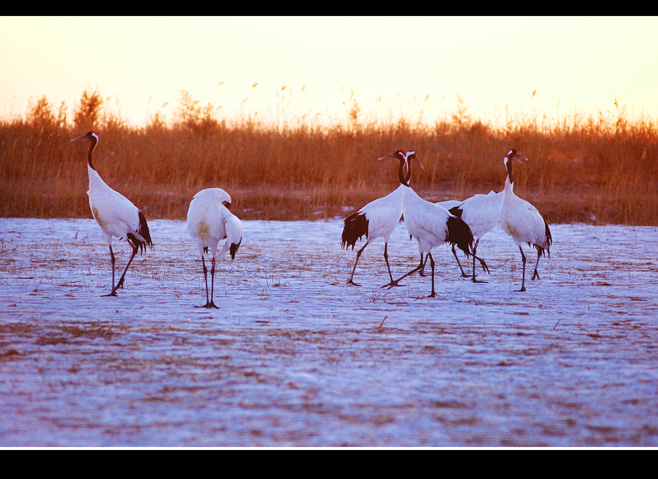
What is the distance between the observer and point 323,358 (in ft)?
18.2

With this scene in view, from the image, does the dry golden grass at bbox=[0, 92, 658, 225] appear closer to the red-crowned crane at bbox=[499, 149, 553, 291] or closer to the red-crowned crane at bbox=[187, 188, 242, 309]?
the red-crowned crane at bbox=[499, 149, 553, 291]

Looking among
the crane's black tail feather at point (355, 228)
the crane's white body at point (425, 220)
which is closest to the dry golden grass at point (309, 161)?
the crane's black tail feather at point (355, 228)

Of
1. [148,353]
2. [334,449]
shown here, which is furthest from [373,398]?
[148,353]

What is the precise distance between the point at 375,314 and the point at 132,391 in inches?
116

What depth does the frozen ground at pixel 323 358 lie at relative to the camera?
161 inches

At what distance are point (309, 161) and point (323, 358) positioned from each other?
1462 cm

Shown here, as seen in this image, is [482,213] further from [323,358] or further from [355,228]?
[323,358]

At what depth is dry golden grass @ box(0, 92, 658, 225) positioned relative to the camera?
18.4 metres

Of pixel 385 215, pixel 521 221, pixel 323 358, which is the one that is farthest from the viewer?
pixel 385 215

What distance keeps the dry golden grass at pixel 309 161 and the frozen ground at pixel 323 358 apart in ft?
26.7

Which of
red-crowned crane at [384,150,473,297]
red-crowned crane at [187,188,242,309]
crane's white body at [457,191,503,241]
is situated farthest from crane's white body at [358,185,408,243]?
red-crowned crane at [187,188,242,309]

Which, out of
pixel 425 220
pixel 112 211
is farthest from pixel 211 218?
pixel 425 220

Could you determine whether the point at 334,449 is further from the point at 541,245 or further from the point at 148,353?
the point at 541,245
